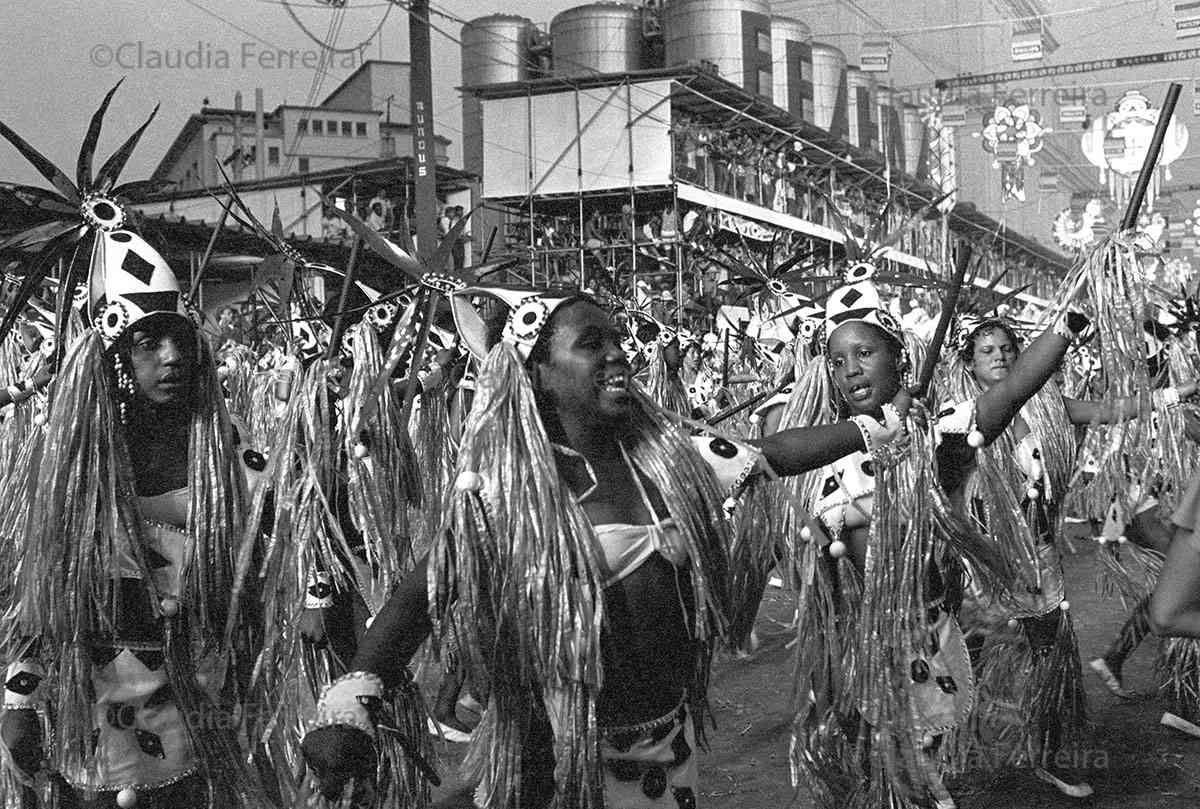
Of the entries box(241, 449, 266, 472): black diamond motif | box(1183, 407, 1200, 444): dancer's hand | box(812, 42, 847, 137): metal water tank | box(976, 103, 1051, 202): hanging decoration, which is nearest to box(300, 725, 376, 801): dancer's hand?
box(241, 449, 266, 472): black diamond motif

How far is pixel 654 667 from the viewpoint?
2990 mm

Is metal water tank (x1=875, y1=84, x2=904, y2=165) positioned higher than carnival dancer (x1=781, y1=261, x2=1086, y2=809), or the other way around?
metal water tank (x1=875, y1=84, x2=904, y2=165)

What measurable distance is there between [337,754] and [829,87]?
39311 mm

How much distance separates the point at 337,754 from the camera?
104 inches

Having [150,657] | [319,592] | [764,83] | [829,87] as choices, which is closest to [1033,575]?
[319,592]

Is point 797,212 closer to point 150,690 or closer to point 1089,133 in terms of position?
point 1089,133

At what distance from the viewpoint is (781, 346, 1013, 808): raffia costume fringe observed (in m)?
4.45

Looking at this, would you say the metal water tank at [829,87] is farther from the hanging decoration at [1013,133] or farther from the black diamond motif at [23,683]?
the black diamond motif at [23,683]

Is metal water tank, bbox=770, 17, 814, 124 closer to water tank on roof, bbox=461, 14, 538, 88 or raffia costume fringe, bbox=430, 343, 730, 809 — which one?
water tank on roof, bbox=461, 14, 538, 88

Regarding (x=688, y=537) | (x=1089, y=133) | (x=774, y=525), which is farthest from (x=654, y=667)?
(x=1089, y=133)

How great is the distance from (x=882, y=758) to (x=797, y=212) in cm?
3117

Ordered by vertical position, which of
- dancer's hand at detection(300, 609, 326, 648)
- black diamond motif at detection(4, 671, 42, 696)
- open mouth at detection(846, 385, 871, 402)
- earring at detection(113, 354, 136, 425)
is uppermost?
earring at detection(113, 354, 136, 425)

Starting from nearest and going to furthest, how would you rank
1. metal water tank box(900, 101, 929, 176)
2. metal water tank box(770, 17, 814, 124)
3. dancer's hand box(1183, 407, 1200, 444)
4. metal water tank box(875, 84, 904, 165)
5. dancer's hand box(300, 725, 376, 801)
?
dancer's hand box(300, 725, 376, 801), dancer's hand box(1183, 407, 1200, 444), metal water tank box(770, 17, 814, 124), metal water tank box(875, 84, 904, 165), metal water tank box(900, 101, 929, 176)

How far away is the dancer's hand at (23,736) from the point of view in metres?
3.62
